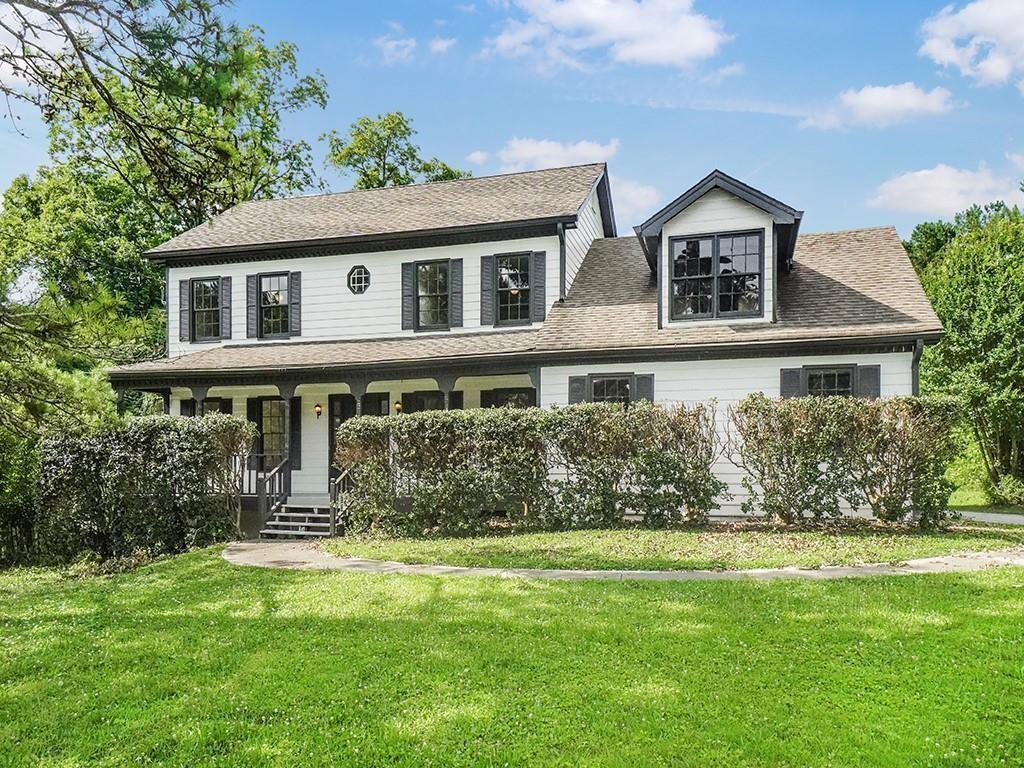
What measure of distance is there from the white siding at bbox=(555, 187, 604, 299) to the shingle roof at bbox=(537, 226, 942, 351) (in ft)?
1.02

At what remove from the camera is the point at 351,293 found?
56.2 ft

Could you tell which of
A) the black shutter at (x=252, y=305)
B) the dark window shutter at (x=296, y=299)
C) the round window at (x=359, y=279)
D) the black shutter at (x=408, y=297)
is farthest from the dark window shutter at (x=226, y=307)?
the black shutter at (x=408, y=297)

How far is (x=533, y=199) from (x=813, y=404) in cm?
869

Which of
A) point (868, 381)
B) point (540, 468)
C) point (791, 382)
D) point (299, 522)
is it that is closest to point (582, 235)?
point (791, 382)

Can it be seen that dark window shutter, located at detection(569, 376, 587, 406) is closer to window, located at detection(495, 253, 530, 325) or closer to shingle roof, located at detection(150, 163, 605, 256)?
window, located at detection(495, 253, 530, 325)

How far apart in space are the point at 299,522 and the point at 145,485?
2845 millimetres

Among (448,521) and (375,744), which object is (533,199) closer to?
(448,521)

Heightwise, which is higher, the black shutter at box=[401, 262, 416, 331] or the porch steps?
the black shutter at box=[401, 262, 416, 331]

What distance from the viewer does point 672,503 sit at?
11.5 meters

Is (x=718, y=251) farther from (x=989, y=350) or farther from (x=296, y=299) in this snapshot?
(x=296, y=299)

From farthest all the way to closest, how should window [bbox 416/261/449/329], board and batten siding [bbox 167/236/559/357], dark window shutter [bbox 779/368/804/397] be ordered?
window [bbox 416/261/449/329], board and batten siding [bbox 167/236/559/357], dark window shutter [bbox 779/368/804/397]

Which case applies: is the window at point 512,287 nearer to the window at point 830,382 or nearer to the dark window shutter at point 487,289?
the dark window shutter at point 487,289

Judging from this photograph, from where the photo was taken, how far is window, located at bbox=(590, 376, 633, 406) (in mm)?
14094

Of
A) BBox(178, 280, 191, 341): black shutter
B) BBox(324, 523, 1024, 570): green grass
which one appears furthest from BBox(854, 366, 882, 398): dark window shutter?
BBox(178, 280, 191, 341): black shutter
